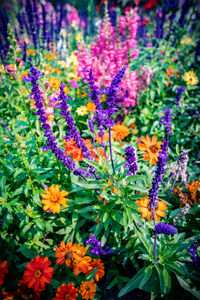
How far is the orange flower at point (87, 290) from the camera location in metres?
1.63

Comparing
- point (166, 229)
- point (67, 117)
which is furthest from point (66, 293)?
point (67, 117)

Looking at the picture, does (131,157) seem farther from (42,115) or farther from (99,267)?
(99,267)

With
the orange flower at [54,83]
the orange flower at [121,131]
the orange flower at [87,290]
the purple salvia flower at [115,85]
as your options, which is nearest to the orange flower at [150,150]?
the orange flower at [121,131]

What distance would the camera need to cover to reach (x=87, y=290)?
1.67 metres

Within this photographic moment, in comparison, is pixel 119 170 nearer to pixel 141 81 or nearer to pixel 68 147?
pixel 68 147

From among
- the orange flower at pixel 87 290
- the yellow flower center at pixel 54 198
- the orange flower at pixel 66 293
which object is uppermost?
the yellow flower center at pixel 54 198

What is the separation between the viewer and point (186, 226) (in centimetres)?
219

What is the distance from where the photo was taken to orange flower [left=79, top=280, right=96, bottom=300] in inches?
64.2

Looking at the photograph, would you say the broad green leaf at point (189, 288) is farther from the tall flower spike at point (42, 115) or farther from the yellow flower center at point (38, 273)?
the tall flower spike at point (42, 115)

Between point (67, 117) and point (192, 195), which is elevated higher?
point (67, 117)

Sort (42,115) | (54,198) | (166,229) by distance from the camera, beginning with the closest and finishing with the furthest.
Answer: (166,229)
(42,115)
(54,198)

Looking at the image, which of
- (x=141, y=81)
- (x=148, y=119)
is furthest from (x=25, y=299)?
(x=141, y=81)

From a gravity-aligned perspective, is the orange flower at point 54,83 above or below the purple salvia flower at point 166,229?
above

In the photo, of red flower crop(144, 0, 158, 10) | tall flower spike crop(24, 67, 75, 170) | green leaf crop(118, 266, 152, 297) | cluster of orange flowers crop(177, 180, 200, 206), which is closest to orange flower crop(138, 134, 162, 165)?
cluster of orange flowers crop(177, 180, 200, 206)
